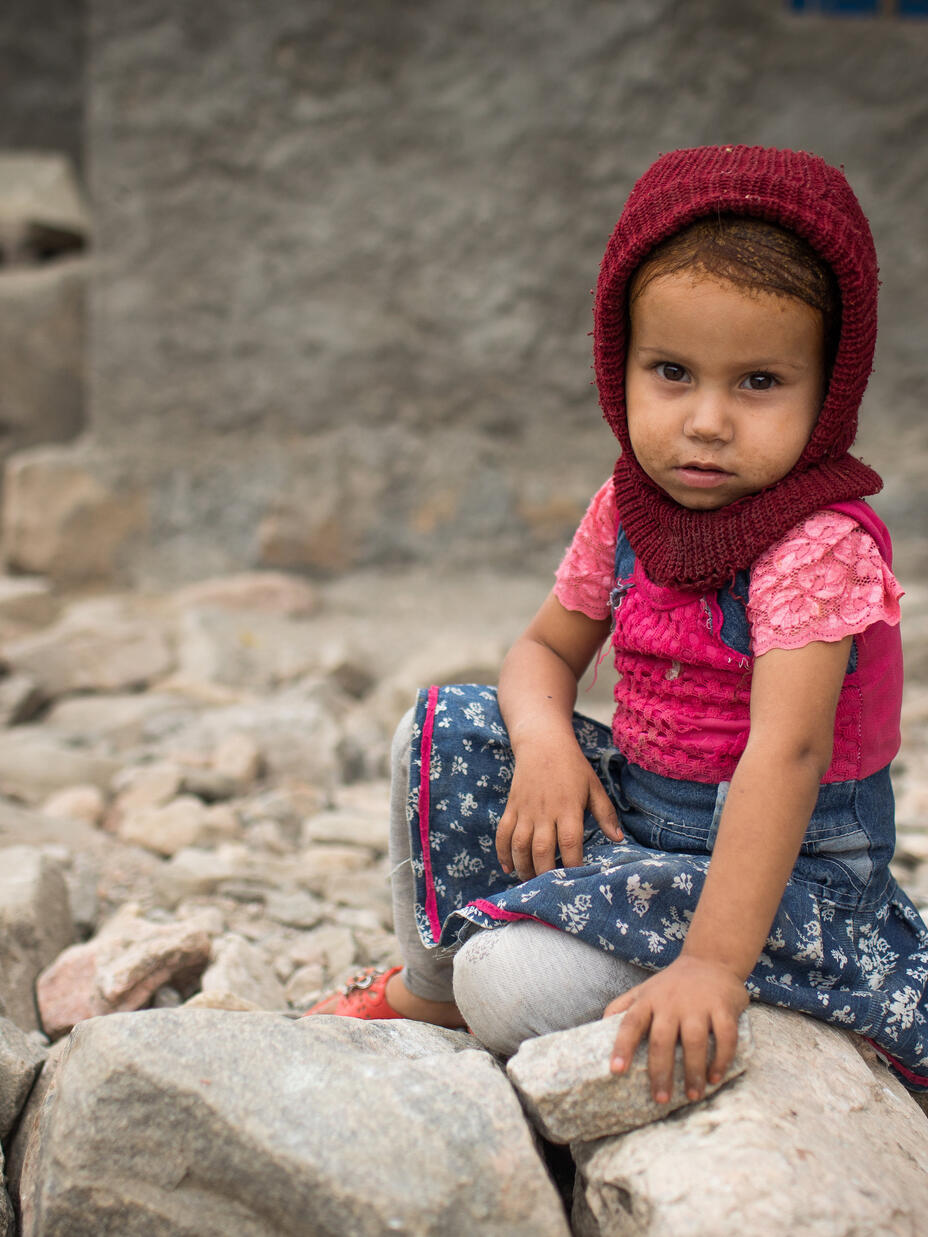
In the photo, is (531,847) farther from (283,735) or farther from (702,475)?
(283,735)

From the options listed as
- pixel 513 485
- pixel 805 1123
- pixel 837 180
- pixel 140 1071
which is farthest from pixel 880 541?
pixel 513 485

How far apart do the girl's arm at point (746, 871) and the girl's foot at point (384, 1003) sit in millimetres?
502

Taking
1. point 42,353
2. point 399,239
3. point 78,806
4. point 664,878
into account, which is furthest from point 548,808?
point 42,353

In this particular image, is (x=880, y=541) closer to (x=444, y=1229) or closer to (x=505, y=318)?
(x=444, y=1229)

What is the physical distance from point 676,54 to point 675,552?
277 cm

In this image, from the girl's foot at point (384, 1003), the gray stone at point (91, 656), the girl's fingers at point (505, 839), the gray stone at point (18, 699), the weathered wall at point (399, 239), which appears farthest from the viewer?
the weathered wall at point (399, 239)

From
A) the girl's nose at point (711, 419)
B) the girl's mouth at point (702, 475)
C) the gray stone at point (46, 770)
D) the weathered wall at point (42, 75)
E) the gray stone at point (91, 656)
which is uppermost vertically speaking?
the weathered wall at point (42, 75)

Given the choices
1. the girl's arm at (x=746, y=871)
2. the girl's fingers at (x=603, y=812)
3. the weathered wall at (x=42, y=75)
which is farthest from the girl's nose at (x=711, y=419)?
the weathered wall at (x=42, y=75)

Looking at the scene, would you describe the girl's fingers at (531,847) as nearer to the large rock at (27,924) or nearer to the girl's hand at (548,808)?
the girl's hand at (548,808)

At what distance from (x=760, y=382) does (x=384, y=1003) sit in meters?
1.09

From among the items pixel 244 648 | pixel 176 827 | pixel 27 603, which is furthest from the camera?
pixel 27 603

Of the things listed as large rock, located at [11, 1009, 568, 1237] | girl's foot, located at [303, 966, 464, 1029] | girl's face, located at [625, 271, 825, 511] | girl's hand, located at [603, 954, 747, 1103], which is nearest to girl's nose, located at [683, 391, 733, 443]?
girl's face, located at [625, 271, 825, 511]

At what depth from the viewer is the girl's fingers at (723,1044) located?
1.21 meters

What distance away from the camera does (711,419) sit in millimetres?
1398
